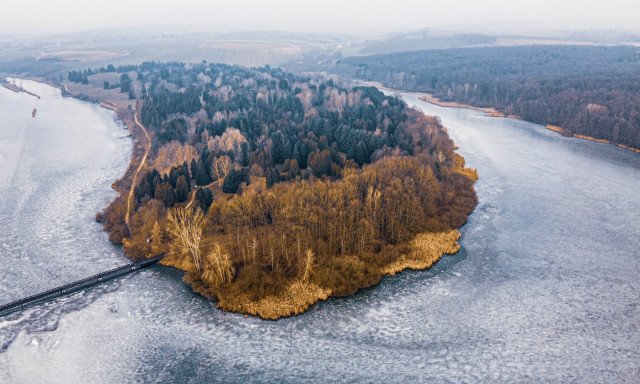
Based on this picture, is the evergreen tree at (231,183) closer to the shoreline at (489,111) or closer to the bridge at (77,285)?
the bridge at (77,285)

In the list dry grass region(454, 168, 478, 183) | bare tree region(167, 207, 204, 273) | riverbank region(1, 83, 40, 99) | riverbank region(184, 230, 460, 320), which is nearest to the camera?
riverbank region(184, 230, 460, 320)

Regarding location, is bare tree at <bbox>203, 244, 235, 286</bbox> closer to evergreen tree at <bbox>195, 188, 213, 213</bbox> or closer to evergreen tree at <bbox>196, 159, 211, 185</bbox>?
evergreen tree at <bbox>195, 188, 213, 213</bbox>

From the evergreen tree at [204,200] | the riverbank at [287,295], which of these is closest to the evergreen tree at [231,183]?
the evergreen tree at [204,200]

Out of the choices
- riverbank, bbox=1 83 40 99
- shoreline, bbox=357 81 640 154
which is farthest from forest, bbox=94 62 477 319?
riverbank, bbox=1 83 40 99

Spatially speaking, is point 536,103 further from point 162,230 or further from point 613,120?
point 162,230

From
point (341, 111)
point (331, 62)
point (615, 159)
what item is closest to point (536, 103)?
point (615, 159)
